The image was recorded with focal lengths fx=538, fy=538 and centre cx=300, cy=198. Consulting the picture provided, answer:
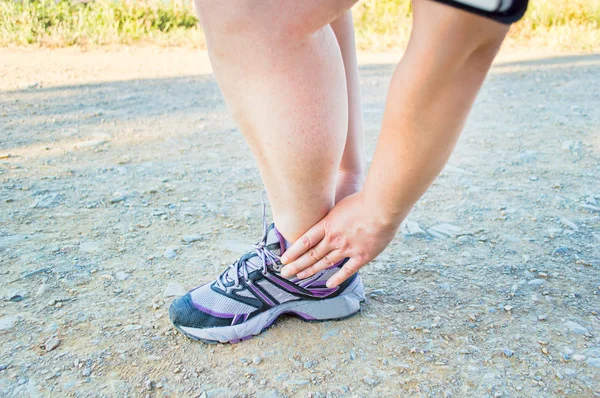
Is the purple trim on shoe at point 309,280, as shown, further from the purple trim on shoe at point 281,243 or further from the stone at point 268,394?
the stone at point 268,394

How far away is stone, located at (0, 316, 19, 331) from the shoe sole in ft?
1.41

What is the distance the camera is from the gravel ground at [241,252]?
47.6 inches

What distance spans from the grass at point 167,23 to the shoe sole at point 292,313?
4535mm

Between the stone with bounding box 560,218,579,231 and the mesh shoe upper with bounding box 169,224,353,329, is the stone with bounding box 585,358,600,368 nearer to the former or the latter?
the mesh shoe upper with bounding box 169,224,353,329

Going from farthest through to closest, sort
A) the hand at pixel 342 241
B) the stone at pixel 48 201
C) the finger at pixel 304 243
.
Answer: the stone at pixel 48 201 < the finger at pixel 304 243 < the hand at pixel 342 241

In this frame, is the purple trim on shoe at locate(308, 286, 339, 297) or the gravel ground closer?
the gravel ground

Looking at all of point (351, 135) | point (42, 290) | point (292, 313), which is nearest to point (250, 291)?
point (292, 313)

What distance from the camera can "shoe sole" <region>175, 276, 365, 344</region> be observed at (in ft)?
4.37

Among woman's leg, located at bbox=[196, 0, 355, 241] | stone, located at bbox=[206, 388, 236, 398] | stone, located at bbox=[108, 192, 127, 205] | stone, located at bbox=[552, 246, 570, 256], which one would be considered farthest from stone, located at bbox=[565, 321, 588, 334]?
stone, located at bbox=[108, 192, 127, 205]

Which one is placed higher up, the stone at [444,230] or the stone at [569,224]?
the stone at [569,224]

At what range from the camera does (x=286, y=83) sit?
1043 millimetres

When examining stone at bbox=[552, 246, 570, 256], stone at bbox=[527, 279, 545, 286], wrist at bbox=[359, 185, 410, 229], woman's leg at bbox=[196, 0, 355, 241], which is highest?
woman's leg at bbox=[196, 0, 355, 241]

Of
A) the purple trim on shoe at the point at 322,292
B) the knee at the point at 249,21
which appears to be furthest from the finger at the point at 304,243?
the knee at the point at 249,21

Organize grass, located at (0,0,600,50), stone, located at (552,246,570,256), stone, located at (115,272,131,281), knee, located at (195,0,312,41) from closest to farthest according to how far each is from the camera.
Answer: knee, located at (195,0,312,41), stone, located at (115,272,131,281), stone, located at (552,246,570,256), grass, located at (0,0,600,50)
